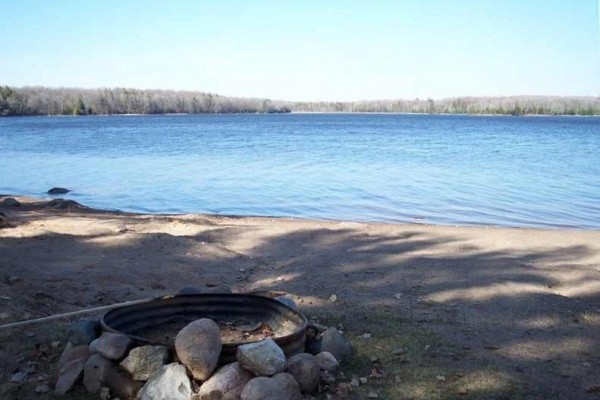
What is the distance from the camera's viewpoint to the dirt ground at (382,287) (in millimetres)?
4918

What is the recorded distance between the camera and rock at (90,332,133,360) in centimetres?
454

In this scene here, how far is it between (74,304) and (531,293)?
5.18 meters

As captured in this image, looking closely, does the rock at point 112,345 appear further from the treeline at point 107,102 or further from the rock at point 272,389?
the treeline at point 107,102

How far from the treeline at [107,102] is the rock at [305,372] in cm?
11998

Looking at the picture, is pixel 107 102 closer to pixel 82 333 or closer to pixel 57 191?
pixel 57 191

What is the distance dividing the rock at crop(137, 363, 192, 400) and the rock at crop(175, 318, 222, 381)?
79 millimetres

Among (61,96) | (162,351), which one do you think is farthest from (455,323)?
(61,96)

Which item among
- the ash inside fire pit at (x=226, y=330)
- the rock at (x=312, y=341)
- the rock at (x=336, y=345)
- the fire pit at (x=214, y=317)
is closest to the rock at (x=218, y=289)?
the fire pit at (x=214, y=317)

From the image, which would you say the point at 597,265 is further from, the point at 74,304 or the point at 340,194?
the point at 340,194

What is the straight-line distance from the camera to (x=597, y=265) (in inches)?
387

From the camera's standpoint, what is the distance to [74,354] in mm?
4785

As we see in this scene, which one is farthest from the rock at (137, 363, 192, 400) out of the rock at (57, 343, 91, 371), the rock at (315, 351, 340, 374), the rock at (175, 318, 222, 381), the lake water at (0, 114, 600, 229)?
the lake water at (0, 114, 600, 229)

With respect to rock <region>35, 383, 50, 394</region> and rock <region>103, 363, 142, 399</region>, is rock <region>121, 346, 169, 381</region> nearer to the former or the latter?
rock <region>103, 363, 142, 399</region>

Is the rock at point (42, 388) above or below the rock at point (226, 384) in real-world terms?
below
